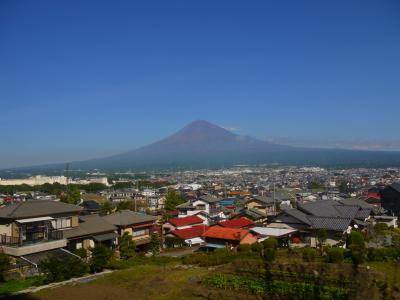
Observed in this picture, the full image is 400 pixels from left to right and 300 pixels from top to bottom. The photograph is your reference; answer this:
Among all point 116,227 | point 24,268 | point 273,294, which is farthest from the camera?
point 116,227

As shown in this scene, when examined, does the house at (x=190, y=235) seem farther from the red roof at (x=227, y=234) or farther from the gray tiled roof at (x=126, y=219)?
the red roof at (x=227, y=234)

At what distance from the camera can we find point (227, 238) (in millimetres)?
19531

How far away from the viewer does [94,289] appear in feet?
39.8

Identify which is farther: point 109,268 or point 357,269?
point 109,268

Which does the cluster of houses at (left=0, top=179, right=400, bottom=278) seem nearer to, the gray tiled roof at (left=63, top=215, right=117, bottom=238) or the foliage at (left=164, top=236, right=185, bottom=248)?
the gray tiled roof at (left=63, top=215, right=117, bottom=238)

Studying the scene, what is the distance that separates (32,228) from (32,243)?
0.85m

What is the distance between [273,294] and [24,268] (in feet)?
31.0

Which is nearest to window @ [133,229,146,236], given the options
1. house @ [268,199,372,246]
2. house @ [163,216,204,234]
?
house @ [163,216,204,234]

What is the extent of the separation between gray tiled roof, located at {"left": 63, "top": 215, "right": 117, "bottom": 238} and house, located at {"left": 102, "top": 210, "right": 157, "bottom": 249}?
28.7 inches

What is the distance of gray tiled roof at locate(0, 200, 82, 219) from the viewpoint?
54.4ft

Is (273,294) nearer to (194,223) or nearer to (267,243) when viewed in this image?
(267,243)

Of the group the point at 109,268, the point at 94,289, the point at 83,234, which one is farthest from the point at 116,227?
the point at 94,289

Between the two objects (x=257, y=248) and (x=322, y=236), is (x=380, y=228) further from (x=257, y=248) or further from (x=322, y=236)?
(x=257, y=248)

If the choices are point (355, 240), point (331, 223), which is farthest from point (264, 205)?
point (355, 240)
